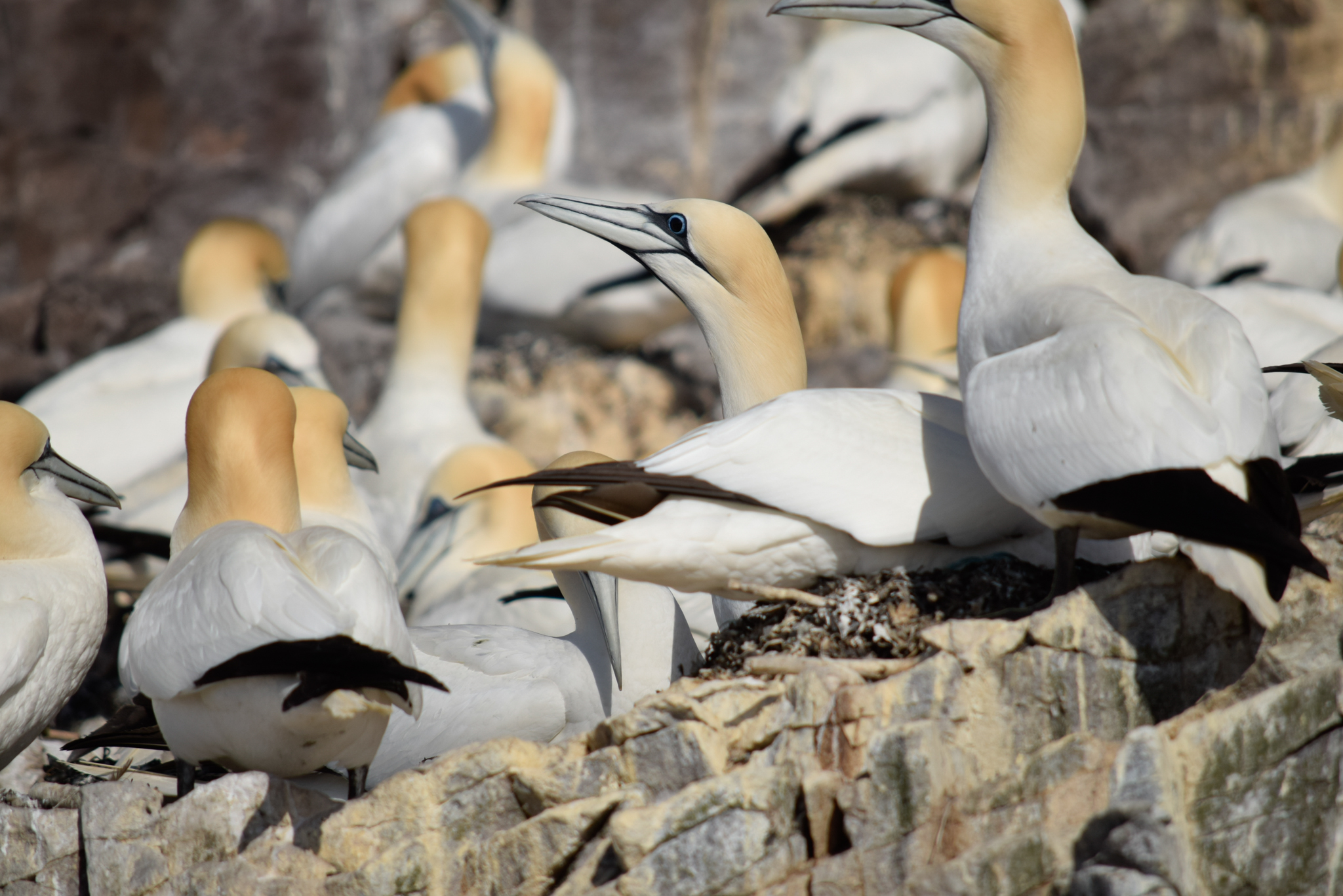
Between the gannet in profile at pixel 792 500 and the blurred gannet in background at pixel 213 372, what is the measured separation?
314 cm

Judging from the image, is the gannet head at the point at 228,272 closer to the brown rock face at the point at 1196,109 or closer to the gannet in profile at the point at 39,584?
the gannet in profile at the point at 39,584

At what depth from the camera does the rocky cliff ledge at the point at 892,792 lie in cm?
275

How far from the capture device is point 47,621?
4.03 metres

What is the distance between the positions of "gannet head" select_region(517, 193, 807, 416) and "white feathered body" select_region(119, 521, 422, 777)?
4.38ft

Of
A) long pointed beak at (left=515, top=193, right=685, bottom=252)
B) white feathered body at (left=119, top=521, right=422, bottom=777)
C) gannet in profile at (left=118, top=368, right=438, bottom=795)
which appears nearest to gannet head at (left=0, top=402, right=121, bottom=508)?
gannet in profile at (left=118, top=368, right=438, bottom=795)

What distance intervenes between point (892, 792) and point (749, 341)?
5.98 feet

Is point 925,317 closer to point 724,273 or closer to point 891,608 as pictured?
point 724,273

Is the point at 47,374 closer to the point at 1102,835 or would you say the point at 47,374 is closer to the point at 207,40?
the point at 207,40

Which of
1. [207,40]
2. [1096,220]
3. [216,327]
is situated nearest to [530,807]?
[216,327]

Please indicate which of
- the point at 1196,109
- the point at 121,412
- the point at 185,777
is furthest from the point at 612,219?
the point at 1196,109

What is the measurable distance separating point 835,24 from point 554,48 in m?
2.11

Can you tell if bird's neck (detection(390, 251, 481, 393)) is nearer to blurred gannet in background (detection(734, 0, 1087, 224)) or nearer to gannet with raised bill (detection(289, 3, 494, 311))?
gannet with raised bill (detection(289, 3, 494, 311))

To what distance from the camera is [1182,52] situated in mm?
9906

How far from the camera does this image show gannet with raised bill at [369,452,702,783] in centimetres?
405
